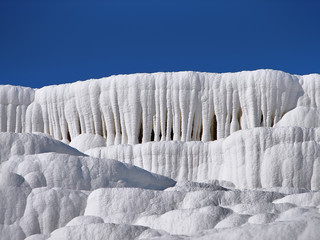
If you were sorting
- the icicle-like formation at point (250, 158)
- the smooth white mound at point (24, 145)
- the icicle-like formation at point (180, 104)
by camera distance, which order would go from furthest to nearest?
the icicle-like formation at point (180, 104)
the icicle-like formation at point (250, 158)
the smooth white mound at point (24, 145)

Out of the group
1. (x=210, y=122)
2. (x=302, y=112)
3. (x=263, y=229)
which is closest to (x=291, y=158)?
(x=302, y=112)

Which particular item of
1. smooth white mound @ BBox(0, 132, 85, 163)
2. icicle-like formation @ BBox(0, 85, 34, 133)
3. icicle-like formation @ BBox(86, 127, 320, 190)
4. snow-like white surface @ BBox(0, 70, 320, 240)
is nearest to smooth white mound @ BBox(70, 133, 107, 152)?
snow-like white surface @ BBox(0, 70, 320, 240)

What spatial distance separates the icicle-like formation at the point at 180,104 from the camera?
1764 centimetres

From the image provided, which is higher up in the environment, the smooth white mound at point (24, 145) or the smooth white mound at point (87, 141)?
the smooth white mound at point (87, 141)

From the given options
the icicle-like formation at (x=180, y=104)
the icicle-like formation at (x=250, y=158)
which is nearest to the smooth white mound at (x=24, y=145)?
the icicle-like formation at (x=250, y=158)

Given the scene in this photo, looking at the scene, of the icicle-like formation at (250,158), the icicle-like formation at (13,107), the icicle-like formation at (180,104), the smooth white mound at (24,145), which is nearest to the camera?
the smooth white mound at (24,145)

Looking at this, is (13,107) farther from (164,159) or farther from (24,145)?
(24,145)

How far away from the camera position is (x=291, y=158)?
12516 mm

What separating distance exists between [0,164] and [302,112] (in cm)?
1021

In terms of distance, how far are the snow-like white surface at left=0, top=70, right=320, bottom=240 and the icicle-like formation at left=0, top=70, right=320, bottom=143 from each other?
0.03 metres

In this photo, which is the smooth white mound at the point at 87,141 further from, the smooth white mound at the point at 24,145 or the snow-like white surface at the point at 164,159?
the smooth white mound at the point at 24,145

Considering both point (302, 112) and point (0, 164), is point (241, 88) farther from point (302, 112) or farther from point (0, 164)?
point (0, 164)

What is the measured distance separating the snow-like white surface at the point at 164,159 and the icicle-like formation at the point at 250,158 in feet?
0.08

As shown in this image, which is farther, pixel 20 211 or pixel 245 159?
pixel 245 159
